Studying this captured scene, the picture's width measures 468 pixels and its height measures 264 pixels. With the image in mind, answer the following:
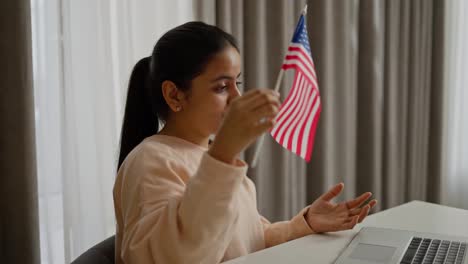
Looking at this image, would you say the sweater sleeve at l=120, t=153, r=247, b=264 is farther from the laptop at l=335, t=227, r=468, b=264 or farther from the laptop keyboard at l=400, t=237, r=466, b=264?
the laptop keyboard at l=400, t=237, r=466, b=264

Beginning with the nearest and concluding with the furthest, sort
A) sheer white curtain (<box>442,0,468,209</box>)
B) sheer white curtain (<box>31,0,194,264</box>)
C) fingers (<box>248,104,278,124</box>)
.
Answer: fingers (<box>248,104,278,124</box>)
sheer white curtain (<box>31,0,194,264</box>)
sheer white curtain (<box>442,0,468,209</box>)

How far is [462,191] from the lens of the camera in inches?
136

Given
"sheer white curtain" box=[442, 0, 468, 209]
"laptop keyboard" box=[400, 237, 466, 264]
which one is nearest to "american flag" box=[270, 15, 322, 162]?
"laptop keyboard" box=[400, 237, 466, 264]

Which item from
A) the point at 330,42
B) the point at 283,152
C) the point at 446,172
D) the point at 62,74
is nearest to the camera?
the point at 62,74

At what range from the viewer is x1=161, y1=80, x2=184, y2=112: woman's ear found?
1.17 m

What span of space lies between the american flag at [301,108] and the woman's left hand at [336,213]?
0.51 feet

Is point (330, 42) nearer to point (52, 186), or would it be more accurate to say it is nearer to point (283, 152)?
point (283, 152)

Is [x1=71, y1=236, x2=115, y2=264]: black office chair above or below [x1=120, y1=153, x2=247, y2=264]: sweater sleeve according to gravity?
below

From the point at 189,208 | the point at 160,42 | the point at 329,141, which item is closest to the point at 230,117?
the point at 189,208

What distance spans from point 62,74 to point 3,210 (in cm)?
51

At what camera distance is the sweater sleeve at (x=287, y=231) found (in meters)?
1.30

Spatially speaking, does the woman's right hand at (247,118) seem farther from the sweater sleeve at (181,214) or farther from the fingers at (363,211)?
the fingers at (363,211)

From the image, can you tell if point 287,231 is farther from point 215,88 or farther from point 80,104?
point 80,104

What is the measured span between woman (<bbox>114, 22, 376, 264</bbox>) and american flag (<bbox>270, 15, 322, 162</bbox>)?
141 mm
